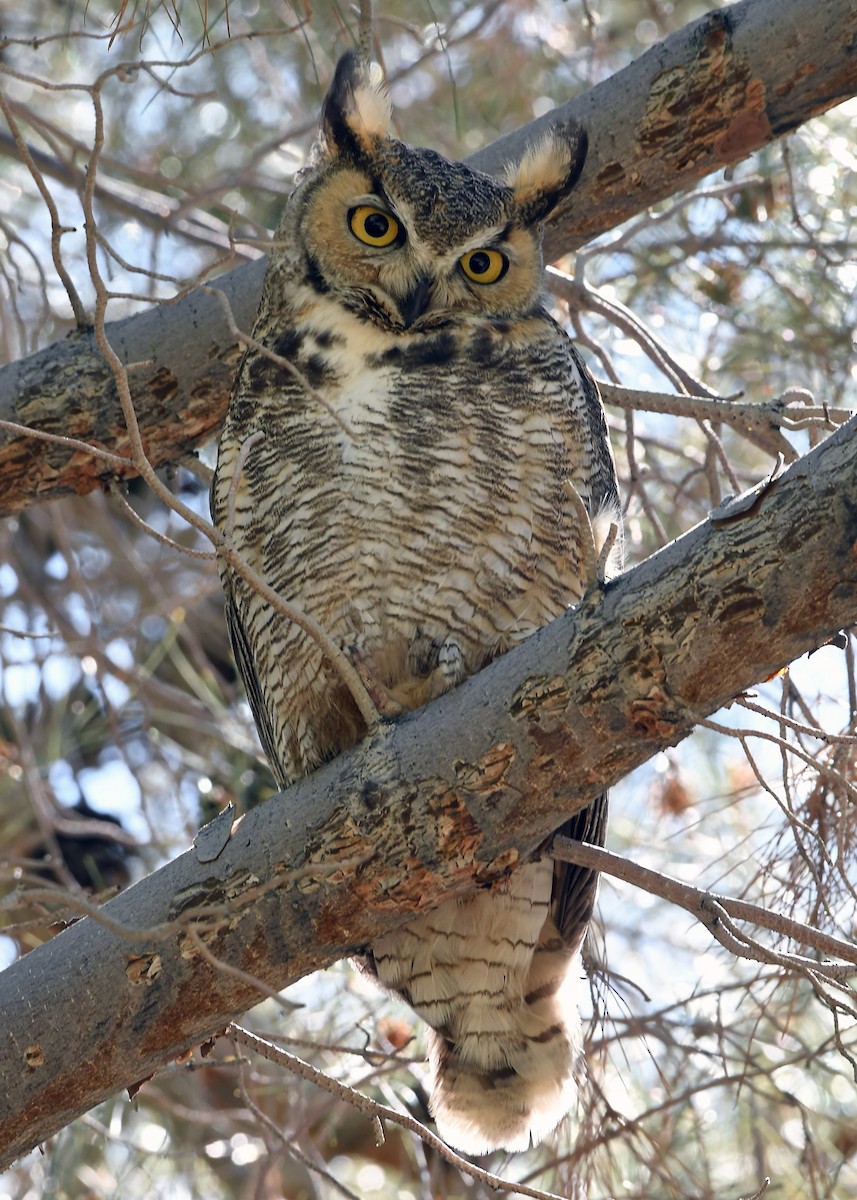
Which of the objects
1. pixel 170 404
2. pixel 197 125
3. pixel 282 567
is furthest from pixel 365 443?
pixel 197 125

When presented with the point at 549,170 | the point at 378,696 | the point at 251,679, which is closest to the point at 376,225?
the point at 549,170

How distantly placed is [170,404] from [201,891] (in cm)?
102

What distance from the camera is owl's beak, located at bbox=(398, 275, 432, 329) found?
7.09ft

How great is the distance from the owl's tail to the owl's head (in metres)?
1.06

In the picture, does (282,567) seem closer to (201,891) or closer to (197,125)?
(201,891)

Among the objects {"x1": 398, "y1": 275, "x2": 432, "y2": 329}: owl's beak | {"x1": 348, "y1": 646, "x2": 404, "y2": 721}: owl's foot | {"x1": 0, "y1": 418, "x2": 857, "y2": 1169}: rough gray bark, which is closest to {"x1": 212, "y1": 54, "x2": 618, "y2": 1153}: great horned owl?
{"x1": 398, "y1": 275, "x2": 432, "y2": 329}: owl's beak

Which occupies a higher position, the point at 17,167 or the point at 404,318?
the point at 17,167

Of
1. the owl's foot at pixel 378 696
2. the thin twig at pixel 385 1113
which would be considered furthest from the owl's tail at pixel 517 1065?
the owl's foot at pixel 378 696

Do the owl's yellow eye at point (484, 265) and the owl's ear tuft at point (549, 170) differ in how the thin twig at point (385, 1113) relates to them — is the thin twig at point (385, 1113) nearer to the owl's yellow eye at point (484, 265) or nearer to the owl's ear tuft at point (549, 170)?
the owl's yellow eye at point (484, 265)

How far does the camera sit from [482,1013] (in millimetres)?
2129

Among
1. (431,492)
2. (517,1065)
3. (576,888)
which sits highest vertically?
(431,492)

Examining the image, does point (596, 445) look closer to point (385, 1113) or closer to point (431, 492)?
point (431, 492)

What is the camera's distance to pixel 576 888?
6.87ft

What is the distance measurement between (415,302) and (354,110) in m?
0.44
